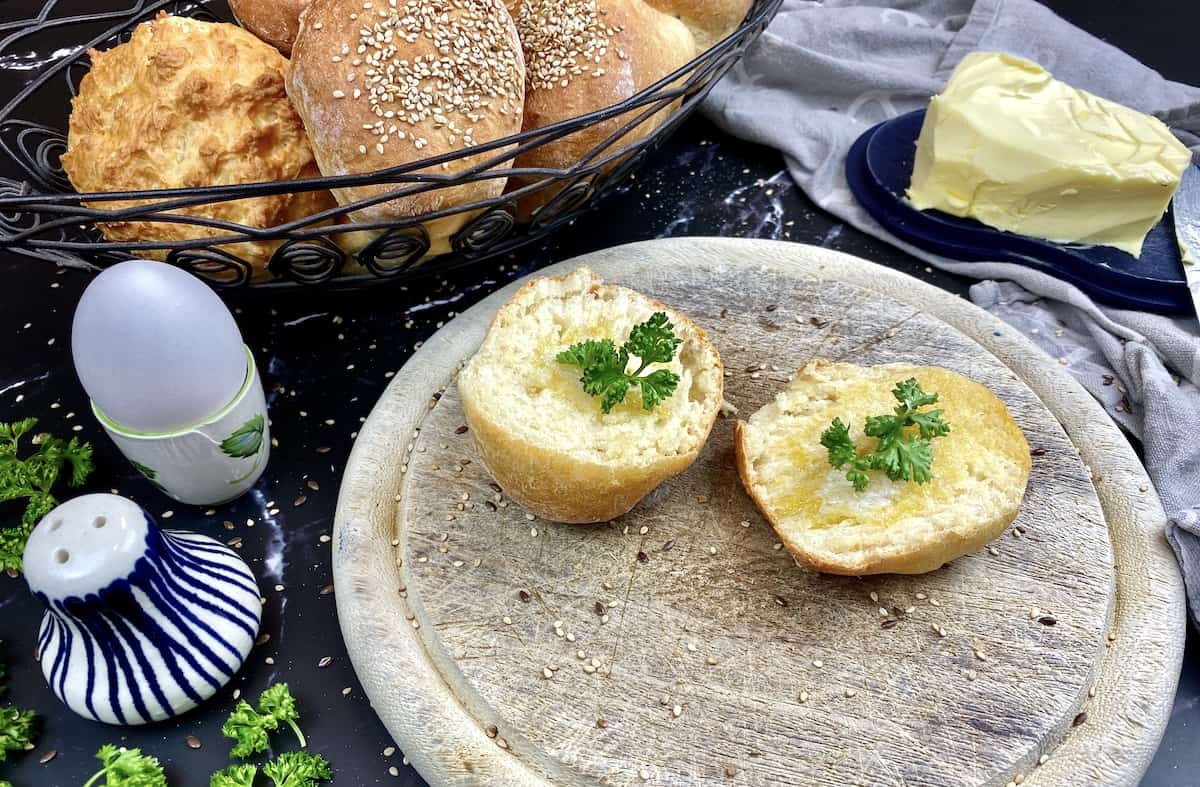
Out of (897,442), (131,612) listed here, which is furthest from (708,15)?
(131,612)

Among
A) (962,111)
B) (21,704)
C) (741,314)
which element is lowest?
(21,704)

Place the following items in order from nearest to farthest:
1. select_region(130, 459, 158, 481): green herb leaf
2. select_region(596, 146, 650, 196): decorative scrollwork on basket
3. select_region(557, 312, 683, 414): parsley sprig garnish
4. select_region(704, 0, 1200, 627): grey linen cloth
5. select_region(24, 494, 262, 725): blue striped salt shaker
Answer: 1. select_region(24, 494, 262, 725): blue striped salt shaker
2. select_region(557, 312, 683, 414): parsley sprig garnish
3. select_region(130, 459, 158, 481): green herb leaf
4. select_region(596, 146, 650, 196): decorative scrollwork on basket
5. select_region(704, 0, 1200, 627): grey linen cloth

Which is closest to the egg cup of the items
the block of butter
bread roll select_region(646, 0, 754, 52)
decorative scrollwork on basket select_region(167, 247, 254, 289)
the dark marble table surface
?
the dark marble table surface

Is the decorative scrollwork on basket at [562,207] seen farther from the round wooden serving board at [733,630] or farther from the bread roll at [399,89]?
the round wooden serving board at [733,630]

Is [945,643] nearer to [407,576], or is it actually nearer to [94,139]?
[407,576]

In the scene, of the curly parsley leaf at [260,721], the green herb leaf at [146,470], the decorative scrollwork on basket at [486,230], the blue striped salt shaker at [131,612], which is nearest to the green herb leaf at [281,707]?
the curly parsley leaf at [260,721]

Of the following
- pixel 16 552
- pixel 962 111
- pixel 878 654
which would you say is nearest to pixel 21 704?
pixel 16 552

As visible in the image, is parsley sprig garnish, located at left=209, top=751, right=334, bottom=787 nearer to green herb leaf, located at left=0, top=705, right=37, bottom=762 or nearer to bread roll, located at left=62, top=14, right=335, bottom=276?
green herb leaf, located at left=0, top=705, right=37, bottom=762
